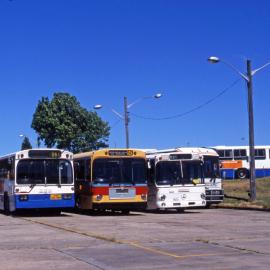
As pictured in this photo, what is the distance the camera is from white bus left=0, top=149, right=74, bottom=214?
949 inches

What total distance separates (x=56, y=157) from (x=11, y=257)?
13294mm

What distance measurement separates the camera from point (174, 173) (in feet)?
84.8

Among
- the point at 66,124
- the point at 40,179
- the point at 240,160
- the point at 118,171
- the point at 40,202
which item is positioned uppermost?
the point at 66,124

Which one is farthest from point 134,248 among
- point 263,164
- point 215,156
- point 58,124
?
point 263,164

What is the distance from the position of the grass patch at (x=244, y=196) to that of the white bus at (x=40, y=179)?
8.96 m

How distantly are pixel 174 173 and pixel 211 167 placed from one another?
4169 mm

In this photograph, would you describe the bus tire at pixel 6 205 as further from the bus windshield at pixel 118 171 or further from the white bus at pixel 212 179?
the white bus at pixel 212 179

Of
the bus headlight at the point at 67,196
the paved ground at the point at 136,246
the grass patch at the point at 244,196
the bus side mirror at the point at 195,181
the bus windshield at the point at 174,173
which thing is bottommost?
the paved ground at the point at 136,246

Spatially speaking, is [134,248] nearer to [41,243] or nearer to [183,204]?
[41,243]

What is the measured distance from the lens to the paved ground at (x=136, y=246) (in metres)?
10.6

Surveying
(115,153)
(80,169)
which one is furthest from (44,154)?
(115,153)

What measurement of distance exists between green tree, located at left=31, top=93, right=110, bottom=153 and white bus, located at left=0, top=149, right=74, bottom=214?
26.8 meters

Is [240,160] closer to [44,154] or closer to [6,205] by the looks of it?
[6,205]

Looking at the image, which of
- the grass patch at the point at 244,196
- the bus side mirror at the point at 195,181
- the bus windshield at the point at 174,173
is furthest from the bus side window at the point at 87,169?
the grass patch at the point at 244,196
